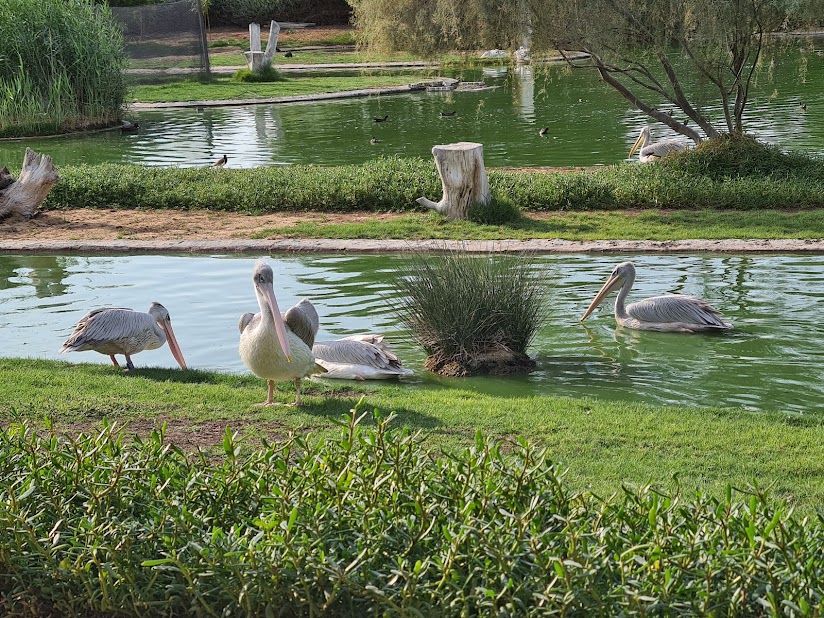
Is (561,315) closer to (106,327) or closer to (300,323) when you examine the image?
(300,323)

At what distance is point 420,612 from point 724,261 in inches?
377

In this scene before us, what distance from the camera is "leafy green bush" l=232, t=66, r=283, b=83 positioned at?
135 ft

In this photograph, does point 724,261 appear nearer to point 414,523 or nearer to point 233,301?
point 233,301

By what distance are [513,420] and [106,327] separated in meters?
3.67

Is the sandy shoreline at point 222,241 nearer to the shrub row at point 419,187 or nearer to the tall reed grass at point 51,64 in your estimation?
Result: the shrub row at point 419,187

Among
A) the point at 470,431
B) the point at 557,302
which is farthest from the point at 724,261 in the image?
the point at 470,431

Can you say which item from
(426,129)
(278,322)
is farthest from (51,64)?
(278,322)

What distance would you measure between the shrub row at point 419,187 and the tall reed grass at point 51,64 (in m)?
8.62

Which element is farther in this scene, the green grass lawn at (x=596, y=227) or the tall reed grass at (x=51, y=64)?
the tall reed grass at (x=51, y=64)

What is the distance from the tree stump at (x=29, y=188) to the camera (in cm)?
1582

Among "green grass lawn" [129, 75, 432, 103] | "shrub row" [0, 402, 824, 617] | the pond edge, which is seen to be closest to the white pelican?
the pond edge

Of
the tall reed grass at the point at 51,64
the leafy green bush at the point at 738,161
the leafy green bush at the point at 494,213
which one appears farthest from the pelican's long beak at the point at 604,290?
the tall reed grass at the point at 51,64

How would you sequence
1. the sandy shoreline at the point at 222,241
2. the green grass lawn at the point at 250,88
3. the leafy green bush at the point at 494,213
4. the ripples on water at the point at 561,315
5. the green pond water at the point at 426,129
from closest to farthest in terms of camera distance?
the ripples on water at the point at 561,315, the sandy shoreline at the point at 222,241, the leafy green bush at the point at 494,213, the green pond water at the point at 426,129, the green grass lawn at the point at 250,88

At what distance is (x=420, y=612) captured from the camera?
11.5ft
